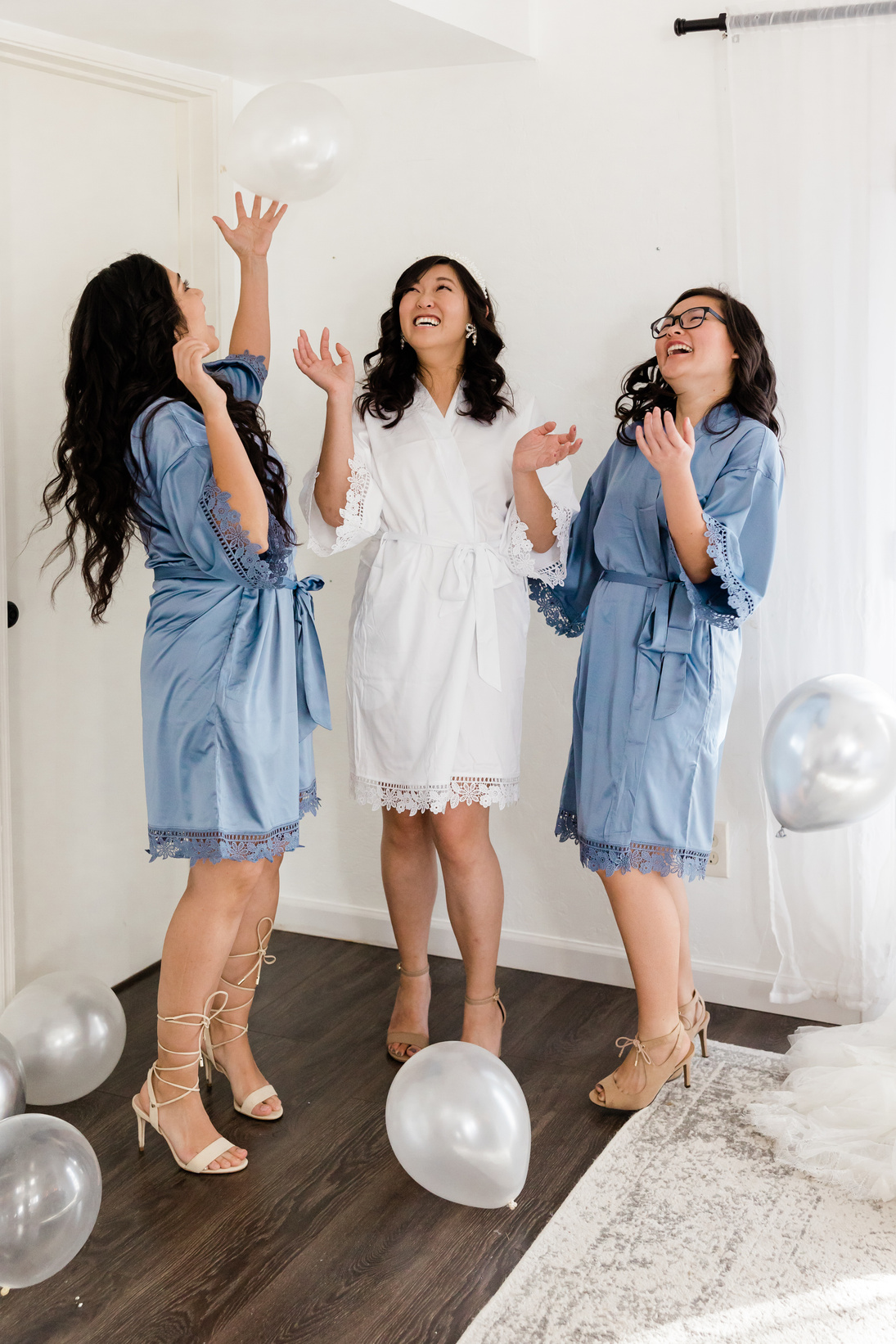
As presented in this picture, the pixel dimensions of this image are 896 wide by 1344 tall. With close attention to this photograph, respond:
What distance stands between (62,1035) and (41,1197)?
0.59m

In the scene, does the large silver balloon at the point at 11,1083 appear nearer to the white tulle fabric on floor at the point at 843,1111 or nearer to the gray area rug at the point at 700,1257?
the gray area rug at the point at 700,1257

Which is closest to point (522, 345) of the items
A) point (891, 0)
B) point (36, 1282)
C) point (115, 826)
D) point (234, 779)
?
point (891, 0)

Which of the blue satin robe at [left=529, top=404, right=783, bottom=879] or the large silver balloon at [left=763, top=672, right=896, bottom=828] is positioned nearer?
the large silver balloon at [left=763, top=672, right=896, bottom=828]

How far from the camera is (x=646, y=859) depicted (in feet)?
7.51

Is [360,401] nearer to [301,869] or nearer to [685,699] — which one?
[685,699]

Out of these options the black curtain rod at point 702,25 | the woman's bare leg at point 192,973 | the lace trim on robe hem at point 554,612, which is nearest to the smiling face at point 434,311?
the lace trim on robe hem at point 554,612

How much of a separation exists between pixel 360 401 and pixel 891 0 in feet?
4.37

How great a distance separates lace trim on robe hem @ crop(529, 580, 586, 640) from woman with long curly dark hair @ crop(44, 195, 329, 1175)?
2.05ft

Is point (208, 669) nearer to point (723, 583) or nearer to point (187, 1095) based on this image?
point (187, 1095)

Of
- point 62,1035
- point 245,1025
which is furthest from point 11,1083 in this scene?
point 245,1025

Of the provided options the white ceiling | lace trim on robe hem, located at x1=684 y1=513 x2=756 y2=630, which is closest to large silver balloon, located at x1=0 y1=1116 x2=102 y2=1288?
lace trim on robe hem, located at x1=684 y1=513 x2=756 y2=630

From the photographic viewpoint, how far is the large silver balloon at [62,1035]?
2.23 m

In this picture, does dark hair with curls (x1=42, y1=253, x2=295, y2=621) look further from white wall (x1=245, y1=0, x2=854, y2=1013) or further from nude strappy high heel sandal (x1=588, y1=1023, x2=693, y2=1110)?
nude strappy high heel sandal (x1=588, y1=1023, x2=693, y2=1110)

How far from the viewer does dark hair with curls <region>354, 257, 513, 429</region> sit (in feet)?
7.86
